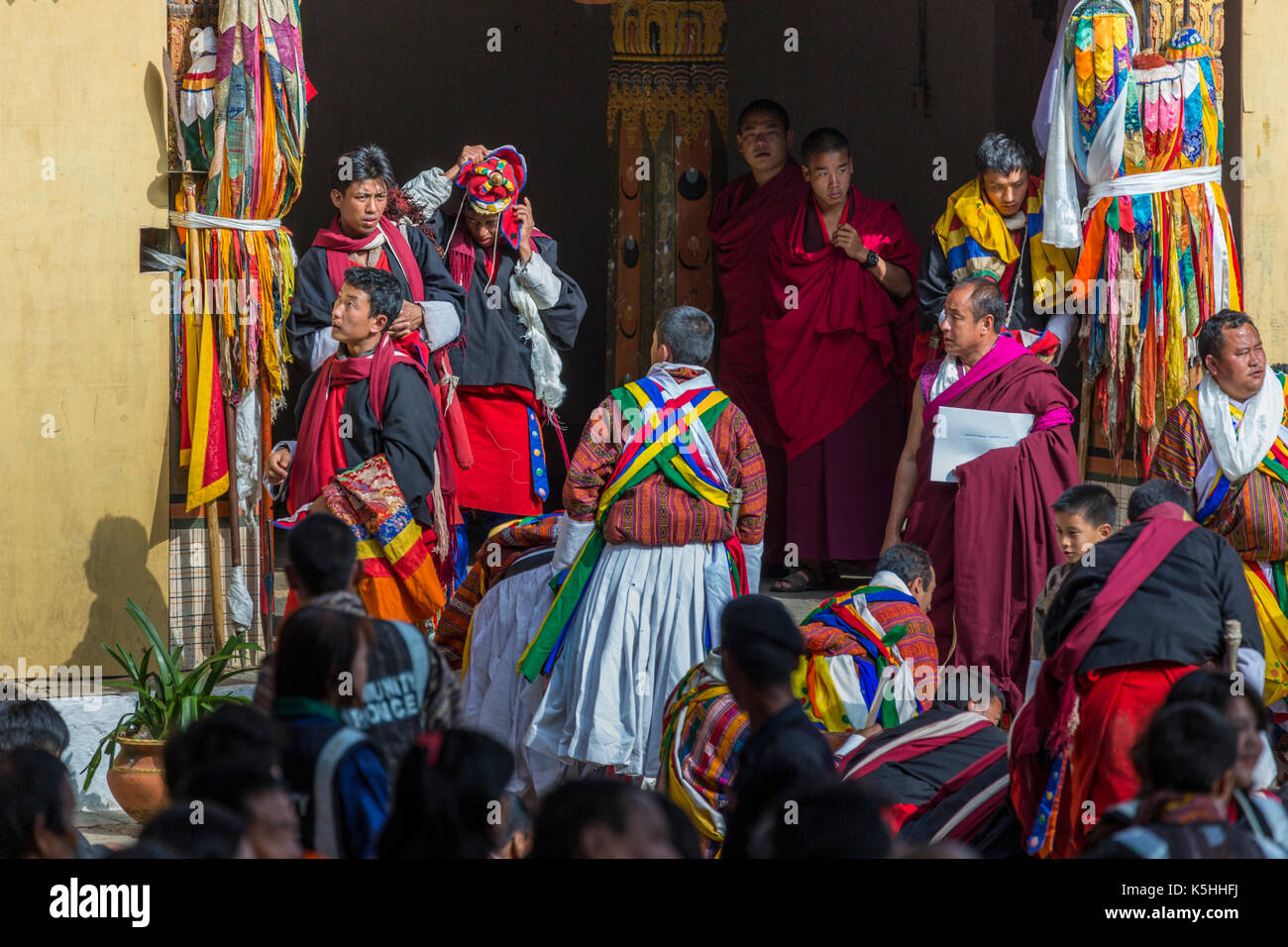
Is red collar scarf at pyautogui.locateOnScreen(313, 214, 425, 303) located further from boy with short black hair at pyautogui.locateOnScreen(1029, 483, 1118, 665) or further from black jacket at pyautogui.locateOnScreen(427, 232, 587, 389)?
boy with short black hair at pyautogui.locateOnScreen(1029, 483, 1118, 665)

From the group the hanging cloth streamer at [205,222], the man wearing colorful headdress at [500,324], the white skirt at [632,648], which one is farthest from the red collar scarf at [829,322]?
the hanging cloth streamer at [205,222]

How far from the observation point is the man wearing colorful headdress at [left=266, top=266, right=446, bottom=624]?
16.6 ft

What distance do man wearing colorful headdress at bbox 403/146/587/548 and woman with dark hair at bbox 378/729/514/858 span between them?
3.83 metres

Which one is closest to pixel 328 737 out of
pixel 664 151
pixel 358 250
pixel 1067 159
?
pixel 358 250

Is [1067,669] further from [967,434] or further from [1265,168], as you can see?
[1265,168]

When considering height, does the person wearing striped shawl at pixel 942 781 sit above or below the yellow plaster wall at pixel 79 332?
below

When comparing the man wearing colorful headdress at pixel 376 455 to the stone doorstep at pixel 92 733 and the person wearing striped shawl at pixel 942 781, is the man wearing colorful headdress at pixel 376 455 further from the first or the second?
the person wearing striped shawl at pixel 942 781

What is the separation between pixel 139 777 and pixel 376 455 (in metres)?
1.21

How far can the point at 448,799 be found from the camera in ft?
8.27

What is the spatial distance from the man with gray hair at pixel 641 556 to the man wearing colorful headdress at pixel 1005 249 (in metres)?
1.60

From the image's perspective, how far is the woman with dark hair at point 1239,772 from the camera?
2.69 metres

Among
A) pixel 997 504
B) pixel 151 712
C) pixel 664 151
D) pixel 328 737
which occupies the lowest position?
pixel 151 712

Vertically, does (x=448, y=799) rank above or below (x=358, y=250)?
below

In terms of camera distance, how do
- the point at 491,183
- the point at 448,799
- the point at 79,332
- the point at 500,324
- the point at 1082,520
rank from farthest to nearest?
1. the point at 500,324
2. the point at 491,183
3. the point at 79,332
4. the point at 1082,520
5. the point at 448,799
